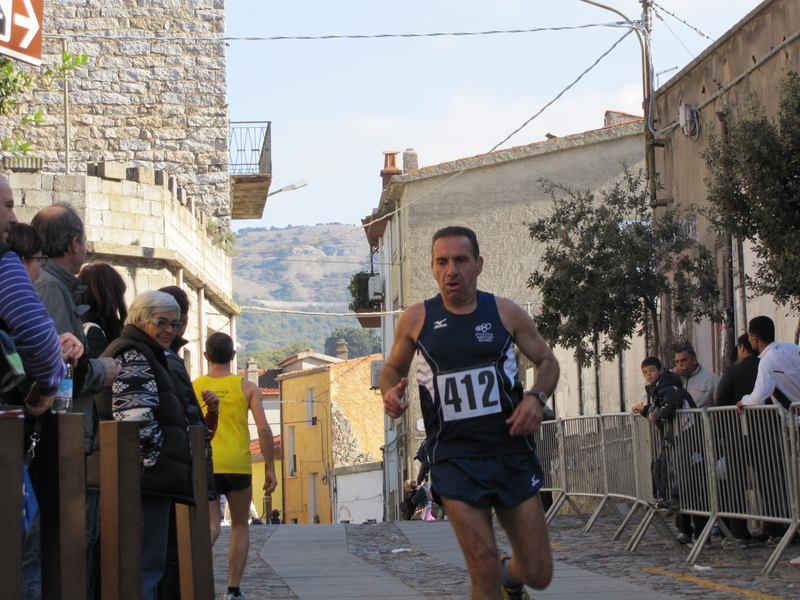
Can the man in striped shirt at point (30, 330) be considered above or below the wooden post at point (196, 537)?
above

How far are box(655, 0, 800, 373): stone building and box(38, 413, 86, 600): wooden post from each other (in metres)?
8.52

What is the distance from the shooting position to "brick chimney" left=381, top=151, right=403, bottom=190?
3838cm

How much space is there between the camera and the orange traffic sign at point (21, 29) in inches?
352

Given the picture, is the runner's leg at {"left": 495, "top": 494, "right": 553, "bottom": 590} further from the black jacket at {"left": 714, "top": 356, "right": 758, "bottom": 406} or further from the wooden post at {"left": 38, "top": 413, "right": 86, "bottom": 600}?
the black jacket at {"left": 714, "top": 356, "right": 758, "bottom": 406}

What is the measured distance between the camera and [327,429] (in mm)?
53312

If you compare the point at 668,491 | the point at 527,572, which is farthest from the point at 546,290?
the point at 527,572

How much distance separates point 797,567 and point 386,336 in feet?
109

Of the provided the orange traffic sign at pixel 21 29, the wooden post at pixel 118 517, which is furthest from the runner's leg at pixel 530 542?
the orange traffic sign at pixel 21 29

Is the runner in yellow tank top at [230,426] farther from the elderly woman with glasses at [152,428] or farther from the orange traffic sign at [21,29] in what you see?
the orange traffic sign at [21,29]

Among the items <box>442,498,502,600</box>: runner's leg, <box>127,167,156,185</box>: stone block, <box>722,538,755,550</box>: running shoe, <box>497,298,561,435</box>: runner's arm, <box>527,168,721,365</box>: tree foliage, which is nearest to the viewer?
<box>442,498,502,600</box>: runner's leg

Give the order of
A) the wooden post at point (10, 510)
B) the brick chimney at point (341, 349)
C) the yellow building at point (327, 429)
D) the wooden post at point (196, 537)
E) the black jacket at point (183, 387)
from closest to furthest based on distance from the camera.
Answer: the wooden post at point (10, 510) → the wooden post at point (196, 537) → the black jacket at point (183, 387) → the yellow building at point (327, 429) → the brick chimney at point (341, 349)

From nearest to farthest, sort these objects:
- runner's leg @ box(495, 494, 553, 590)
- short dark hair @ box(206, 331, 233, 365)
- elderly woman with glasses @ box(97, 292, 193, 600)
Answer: runner's leg @ box(495, 494, 553, 590) → elderly woman with glasses @ box(97, 292, 193, 600) → short dark hair @ box(206, 331, 233, 365)

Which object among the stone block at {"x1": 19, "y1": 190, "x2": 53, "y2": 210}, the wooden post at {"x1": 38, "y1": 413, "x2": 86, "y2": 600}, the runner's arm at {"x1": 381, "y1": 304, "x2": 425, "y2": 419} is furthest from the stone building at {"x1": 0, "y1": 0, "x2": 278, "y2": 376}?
the wooden post at {"x1": 38, "y1": 413, "x2": 86, "y2": 600}

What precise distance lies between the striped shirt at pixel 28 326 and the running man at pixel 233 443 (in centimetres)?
330
